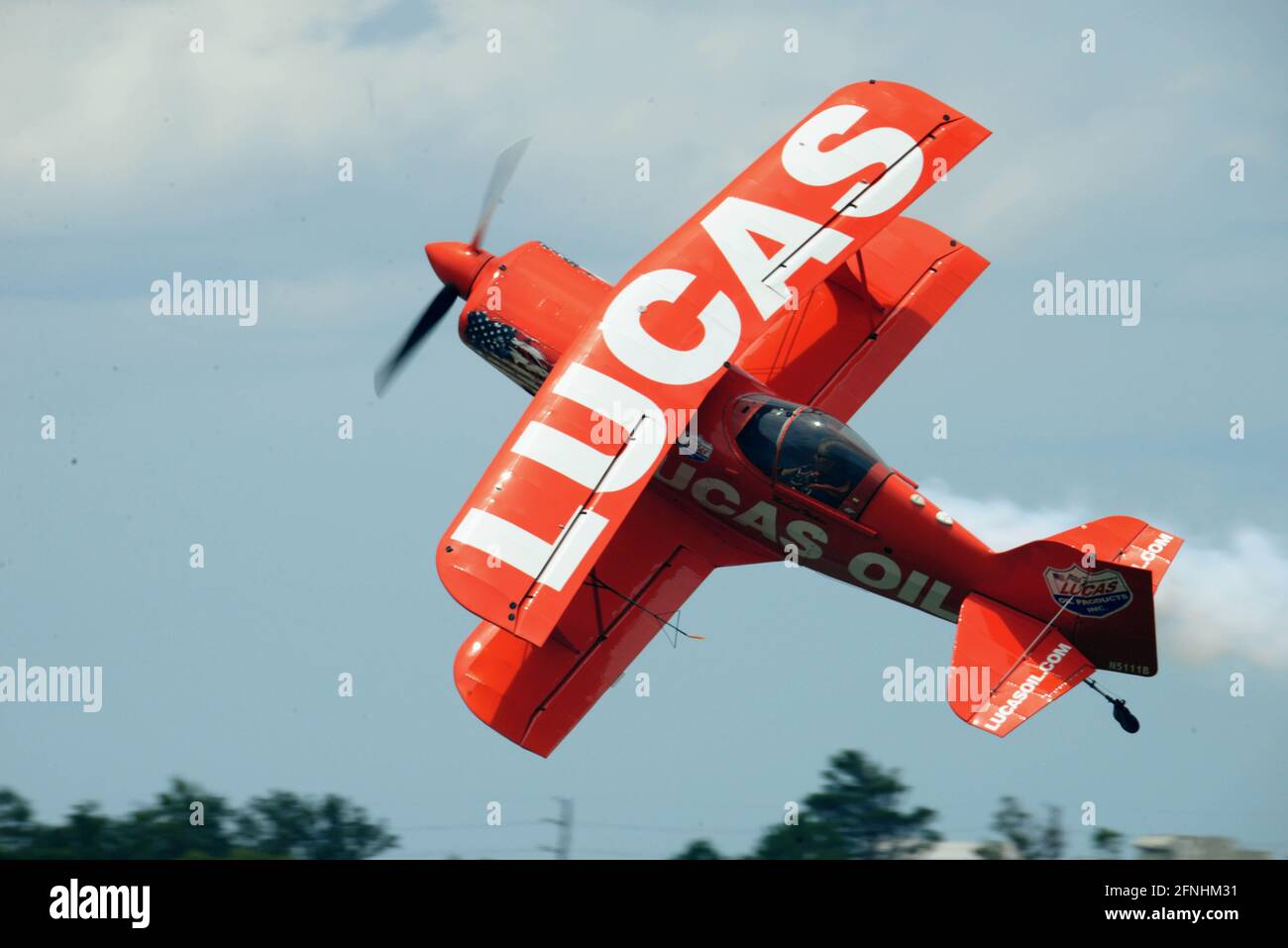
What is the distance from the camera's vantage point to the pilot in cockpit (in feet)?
57.8

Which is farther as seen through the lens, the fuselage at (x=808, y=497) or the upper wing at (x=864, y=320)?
the upper wing at (x=864, y=320)

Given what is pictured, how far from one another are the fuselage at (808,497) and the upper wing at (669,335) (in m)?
0.38

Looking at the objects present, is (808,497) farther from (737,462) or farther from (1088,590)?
(1088,590)

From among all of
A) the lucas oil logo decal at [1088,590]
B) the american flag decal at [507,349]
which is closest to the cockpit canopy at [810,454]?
the lucas oil logo decal at [1088,590]

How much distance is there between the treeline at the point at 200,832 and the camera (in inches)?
715

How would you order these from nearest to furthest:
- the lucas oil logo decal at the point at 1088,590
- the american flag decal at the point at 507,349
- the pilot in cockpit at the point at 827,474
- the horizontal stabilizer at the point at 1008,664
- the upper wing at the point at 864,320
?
the horizontal stabilizer at the point at 1008,664 → the lucas oil logo decal at the point at 1088,590 → the pilot in cockpit at the point at 827,474 → the american flag decal at the point at 507,349 → the upper wing at the point at 864,320

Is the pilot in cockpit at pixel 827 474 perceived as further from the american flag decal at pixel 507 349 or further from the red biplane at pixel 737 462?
the american flag decal at pixel 507 349

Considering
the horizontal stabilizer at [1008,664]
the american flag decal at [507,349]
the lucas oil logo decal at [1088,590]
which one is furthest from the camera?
the american flag decal at [507,349]

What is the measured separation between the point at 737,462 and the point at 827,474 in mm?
1016

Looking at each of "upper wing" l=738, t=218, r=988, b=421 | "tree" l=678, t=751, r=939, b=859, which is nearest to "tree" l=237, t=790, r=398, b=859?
"tree" l=678, t=751, r=939, b=859
